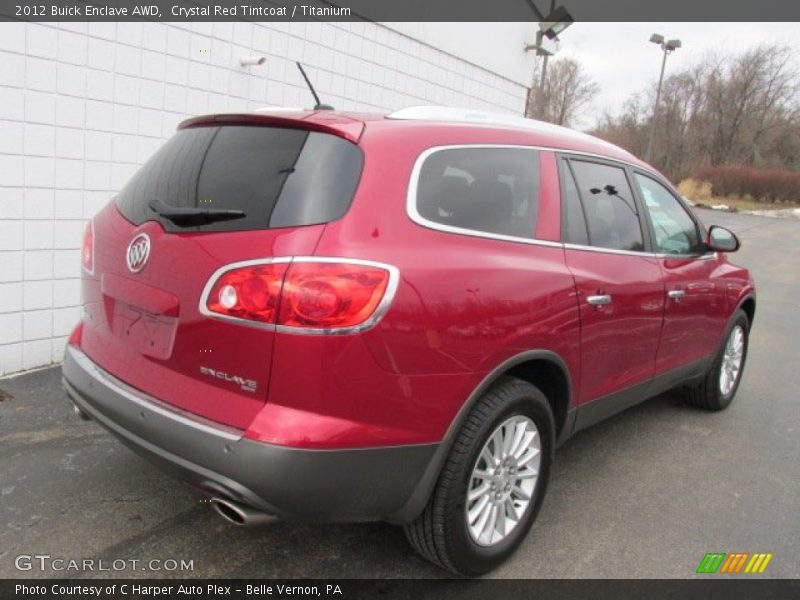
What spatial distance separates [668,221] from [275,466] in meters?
2.94

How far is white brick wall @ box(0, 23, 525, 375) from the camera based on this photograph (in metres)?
4.26

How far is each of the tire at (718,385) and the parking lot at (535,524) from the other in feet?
0.64

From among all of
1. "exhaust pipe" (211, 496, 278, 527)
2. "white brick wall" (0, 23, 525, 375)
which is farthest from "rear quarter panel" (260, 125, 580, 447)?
"white brick wall" (0, 23, 525, 375)

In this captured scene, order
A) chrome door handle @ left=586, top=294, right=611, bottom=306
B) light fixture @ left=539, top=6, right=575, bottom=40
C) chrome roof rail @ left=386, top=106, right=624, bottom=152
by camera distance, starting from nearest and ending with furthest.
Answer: chrome roof rail @ left=386, top=106, right=624, bottom=152 → chrome door handle @ left=586, top=294, right=611, bottom=306 → light fixture @ left=539, top=6, right=575, bottom=40

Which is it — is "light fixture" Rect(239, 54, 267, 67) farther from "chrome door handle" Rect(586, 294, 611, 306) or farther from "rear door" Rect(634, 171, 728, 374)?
"chrome door handle" Rect(586, 294, 611, 306)

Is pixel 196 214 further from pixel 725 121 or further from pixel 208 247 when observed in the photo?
pixel 725 121

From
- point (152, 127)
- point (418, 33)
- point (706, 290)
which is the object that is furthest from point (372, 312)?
point (418, 33)

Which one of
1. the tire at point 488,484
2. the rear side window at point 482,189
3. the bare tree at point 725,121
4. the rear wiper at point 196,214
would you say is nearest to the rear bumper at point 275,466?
the tire at point 488,484

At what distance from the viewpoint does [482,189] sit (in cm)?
256

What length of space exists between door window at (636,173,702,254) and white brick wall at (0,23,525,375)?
3630mm

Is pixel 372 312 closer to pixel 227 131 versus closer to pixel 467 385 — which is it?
pixel 467 385

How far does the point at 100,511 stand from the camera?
2.87 metres

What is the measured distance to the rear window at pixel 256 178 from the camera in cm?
209

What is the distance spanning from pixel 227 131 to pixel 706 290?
3075 millimetres
